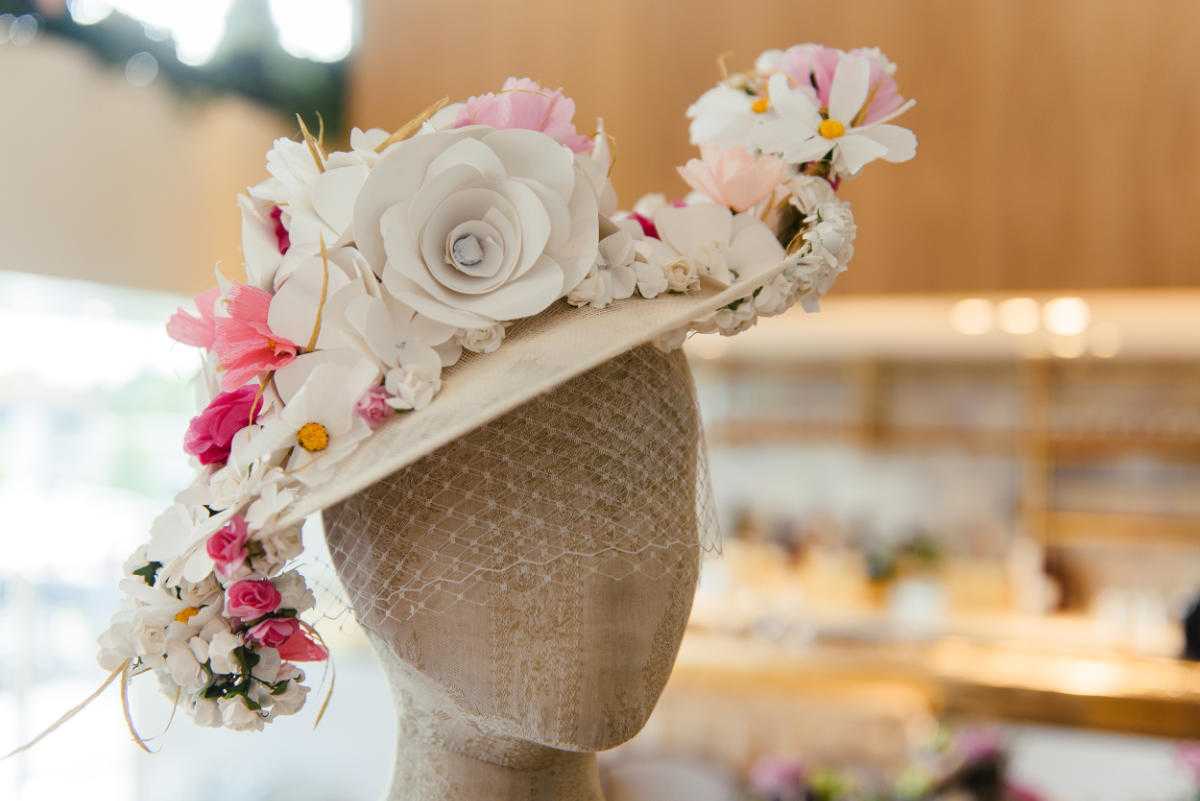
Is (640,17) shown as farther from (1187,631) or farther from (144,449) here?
(1187,631)

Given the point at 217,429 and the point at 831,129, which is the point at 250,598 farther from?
the point at 831,129

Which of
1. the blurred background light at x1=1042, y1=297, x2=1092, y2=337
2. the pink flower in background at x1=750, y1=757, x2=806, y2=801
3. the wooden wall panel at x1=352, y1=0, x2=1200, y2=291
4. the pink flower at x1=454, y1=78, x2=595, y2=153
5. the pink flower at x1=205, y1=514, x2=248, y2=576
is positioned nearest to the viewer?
the pink flower at x1=205, y1=514, x2=248, y2=576

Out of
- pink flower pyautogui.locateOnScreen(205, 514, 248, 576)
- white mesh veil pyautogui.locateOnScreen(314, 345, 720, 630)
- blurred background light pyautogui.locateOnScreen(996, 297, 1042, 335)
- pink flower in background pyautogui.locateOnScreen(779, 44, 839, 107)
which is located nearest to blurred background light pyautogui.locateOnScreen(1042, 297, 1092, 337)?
blurred background light pyautogui.locateOnScreen(996, 297, 1042, 335)

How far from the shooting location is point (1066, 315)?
306 centimetres

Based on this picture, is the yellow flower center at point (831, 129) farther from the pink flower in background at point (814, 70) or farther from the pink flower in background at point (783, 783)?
the pink flower in background at point (783, 783)

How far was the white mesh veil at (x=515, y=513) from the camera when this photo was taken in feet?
2.43

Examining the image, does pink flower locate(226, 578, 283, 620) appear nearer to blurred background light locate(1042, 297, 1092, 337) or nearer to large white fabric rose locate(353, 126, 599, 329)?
large white fabric rose locate(353, 126, 599, 329)

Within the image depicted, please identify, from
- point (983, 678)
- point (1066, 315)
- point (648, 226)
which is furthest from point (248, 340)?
point (983, 678)

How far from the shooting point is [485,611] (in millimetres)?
743

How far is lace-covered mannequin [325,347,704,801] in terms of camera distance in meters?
0.74

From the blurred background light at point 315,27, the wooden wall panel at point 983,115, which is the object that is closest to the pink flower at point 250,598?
the wooden wall panel at point 983,115

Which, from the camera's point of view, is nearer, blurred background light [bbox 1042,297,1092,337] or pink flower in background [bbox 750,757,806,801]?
pink flower in background [bbox 750,757,806,801]

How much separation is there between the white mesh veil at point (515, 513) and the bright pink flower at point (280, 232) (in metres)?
0.17

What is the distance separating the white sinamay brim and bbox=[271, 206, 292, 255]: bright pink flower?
15 cm
